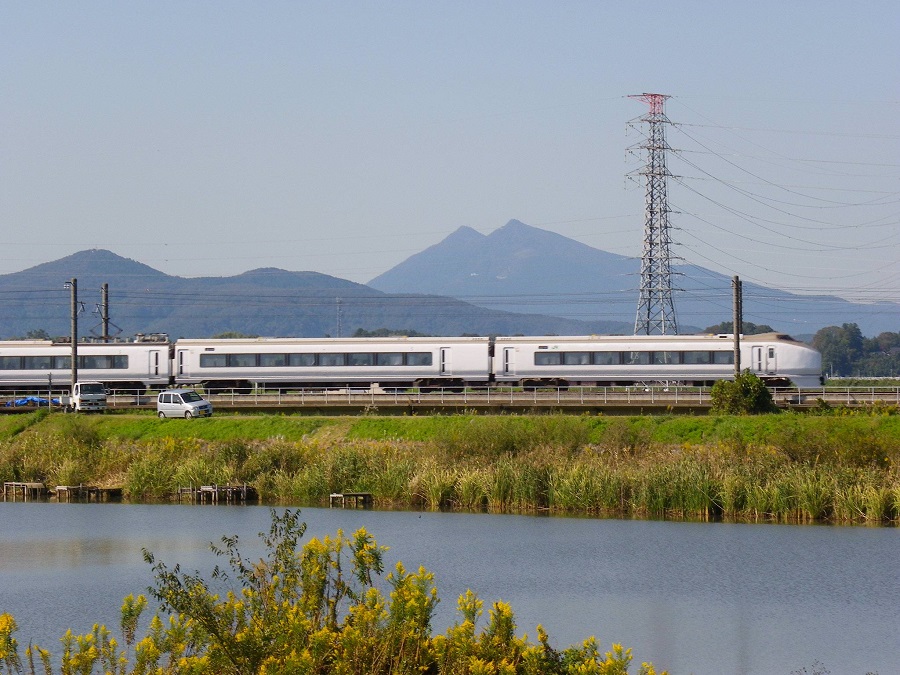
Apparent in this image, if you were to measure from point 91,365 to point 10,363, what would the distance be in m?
4.10

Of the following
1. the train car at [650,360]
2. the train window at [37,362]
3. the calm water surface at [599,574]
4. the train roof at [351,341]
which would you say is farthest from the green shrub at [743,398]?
the train window at [37,362]

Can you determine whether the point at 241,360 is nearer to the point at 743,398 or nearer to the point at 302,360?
the point at 302,360

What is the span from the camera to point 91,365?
196ft

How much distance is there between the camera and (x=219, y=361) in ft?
191

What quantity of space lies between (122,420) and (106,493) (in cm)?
1014

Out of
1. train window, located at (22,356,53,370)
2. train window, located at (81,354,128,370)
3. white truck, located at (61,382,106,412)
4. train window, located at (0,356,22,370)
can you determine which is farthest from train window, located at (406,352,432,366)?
train window, located at (0,356,22,370)

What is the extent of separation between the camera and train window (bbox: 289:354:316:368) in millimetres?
57625

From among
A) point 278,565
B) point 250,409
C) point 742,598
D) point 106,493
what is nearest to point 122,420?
point 250,409

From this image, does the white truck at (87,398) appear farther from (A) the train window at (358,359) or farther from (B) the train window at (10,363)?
(A) the train window at (358,359)

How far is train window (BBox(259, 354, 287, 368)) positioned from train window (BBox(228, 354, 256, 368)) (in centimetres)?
40

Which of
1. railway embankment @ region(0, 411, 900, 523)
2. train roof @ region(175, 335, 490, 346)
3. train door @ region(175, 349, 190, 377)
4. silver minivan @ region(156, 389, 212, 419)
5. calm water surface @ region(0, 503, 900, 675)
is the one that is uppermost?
train roof @ region(175, 335, 490, 346)

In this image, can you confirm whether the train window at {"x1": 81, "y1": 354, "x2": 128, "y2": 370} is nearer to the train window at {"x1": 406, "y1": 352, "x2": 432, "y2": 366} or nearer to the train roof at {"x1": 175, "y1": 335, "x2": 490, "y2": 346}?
the train roof at {"x1": 175, "y1": 335, "x2": 490, "y2": 346}

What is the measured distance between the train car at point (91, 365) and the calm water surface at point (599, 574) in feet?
86.0

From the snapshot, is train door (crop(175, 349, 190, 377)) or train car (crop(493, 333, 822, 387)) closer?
train car (crop(493, 333, 822, 387))
